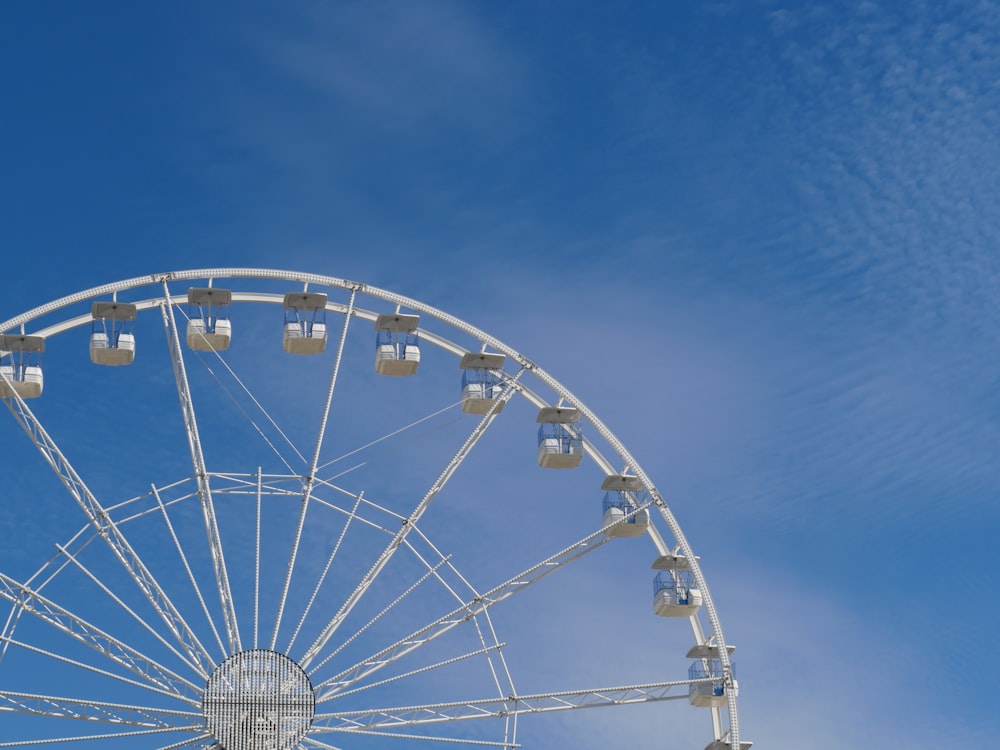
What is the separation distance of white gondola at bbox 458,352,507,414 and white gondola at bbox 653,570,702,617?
19.1ft

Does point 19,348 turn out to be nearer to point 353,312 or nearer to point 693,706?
point 353,312

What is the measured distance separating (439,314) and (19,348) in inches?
381

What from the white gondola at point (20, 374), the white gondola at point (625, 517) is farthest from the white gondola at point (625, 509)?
the white gondola at point (20, 374)

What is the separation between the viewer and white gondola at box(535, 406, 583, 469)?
49.1m

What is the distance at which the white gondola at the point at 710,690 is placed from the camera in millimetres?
47281

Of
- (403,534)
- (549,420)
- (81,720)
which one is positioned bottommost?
(81,720)

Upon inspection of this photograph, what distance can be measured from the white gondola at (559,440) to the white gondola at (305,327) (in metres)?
5.60

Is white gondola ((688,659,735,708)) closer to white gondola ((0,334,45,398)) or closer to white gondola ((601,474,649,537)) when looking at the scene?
white gondola ((601,474,649,537))

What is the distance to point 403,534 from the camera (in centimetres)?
4641

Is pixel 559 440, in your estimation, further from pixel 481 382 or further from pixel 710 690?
pixel 710 690

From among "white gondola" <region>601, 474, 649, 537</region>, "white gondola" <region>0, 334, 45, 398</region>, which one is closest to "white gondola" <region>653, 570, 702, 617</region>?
"white gondola" <region>601, 474, 649, 537</region>

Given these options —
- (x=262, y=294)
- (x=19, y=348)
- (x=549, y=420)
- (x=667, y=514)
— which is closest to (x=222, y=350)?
(x=262, y=294)

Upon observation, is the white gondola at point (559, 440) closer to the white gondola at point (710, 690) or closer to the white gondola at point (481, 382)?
the white gondola at point (481, 382)

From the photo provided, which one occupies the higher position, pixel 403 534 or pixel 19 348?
pixel 19 348
